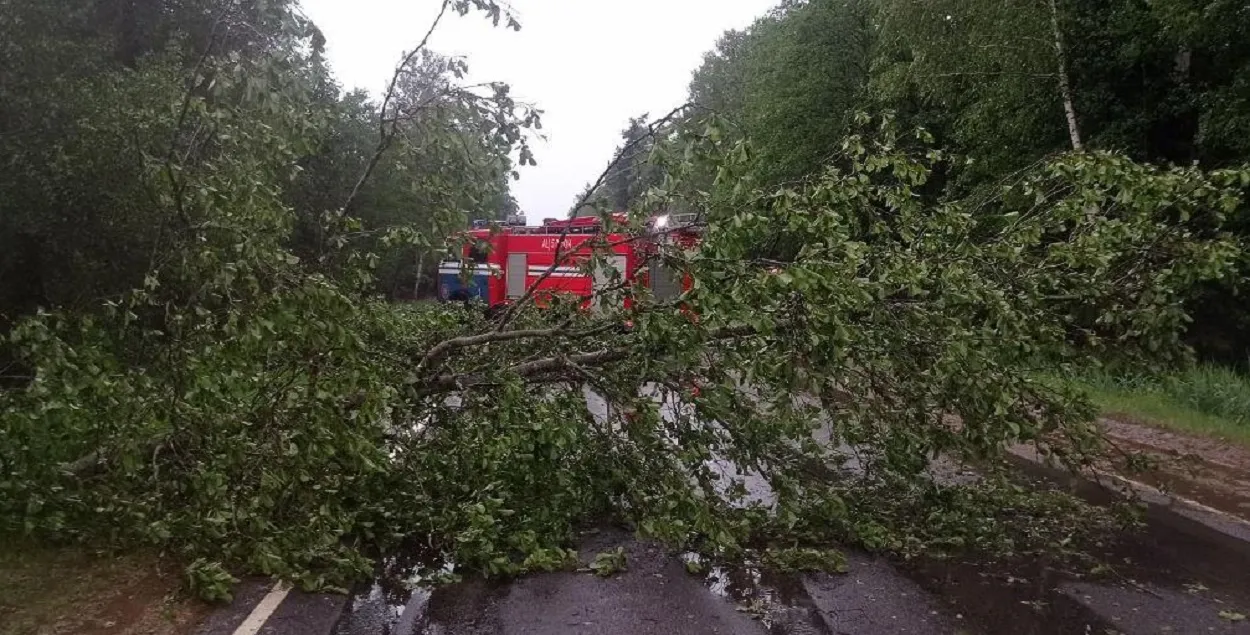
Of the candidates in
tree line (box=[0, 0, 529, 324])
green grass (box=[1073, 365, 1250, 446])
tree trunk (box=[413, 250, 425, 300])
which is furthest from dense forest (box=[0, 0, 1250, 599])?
green grass (box=[1073, 365, 1250, 446])

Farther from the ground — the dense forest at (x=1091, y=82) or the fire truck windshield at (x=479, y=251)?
the dense forest at (x=1091, y=82)

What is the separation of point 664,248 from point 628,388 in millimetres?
919

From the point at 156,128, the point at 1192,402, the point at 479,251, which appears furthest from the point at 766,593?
the point at 1192,402

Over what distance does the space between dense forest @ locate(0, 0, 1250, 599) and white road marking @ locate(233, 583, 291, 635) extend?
0.12m

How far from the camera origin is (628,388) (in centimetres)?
634

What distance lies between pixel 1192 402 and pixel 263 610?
1008cm

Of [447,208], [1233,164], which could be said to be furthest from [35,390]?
[1233,164]

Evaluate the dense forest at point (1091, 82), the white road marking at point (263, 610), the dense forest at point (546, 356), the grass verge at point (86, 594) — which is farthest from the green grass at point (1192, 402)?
the grass verge at point (86, 594)

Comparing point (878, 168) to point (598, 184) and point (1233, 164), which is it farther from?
point (1233, 164)

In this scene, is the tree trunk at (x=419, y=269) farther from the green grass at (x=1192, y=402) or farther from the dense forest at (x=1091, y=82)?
the green grass at (x=1192, y=402)

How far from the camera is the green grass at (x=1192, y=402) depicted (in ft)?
32.9

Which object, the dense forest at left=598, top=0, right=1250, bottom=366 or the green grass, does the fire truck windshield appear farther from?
the green grass

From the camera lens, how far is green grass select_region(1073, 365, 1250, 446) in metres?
10.0

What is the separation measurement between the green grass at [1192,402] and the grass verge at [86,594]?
8.37 meters
